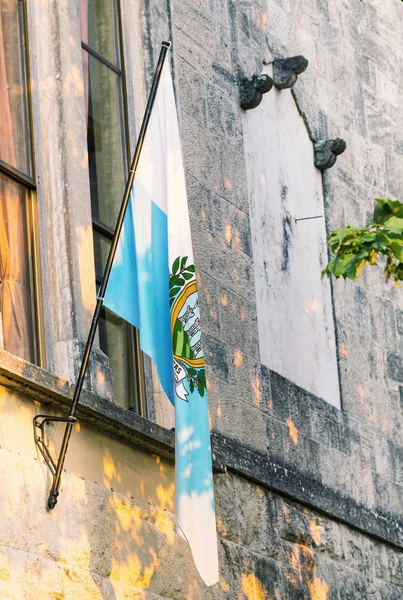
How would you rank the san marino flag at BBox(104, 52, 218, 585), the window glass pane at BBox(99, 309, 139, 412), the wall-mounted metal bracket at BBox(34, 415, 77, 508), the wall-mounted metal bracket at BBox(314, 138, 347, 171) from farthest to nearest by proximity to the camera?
the wall-mounted metal bracket at BBox(314, 138, 347, 171), the window glass pane at BBox(99, 309, 139, 412), the san marino flag at BBox(104, 52, 218, 585), the wall-mounted metal bracket at BBox(34, 415, 77, 508)

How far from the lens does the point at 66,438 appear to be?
705 cm

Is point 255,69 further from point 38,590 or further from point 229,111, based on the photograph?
point 38,590

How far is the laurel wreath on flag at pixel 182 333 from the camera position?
7336mm

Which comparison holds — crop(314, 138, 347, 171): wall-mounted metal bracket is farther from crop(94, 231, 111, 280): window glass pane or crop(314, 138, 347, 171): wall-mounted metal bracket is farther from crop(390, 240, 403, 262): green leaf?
crop(390, 240, 403, 262): green leaf

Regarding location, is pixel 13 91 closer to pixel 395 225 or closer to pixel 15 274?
pixel 15 274

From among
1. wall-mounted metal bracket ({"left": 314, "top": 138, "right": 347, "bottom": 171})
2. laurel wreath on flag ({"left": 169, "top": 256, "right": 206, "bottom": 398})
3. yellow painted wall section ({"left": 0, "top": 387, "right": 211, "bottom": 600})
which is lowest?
yellow painted wall section ({"left": 0, "top": 387, "right": 211, "bottom": 600})

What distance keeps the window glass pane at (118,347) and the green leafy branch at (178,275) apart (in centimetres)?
100

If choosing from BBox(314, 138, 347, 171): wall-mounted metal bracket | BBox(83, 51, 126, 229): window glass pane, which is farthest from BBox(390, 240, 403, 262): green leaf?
BBox(314, 138, 347, 171): wall-mounted metal bracket

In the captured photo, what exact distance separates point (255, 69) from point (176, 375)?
4.10m

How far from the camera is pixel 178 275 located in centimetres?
748

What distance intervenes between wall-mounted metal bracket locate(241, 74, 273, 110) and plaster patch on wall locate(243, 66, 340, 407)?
16 centimetres

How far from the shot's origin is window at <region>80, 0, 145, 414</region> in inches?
335

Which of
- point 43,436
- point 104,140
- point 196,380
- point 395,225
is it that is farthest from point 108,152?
point 43,436

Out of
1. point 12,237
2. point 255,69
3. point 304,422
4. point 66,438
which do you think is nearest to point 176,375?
point 66,438
